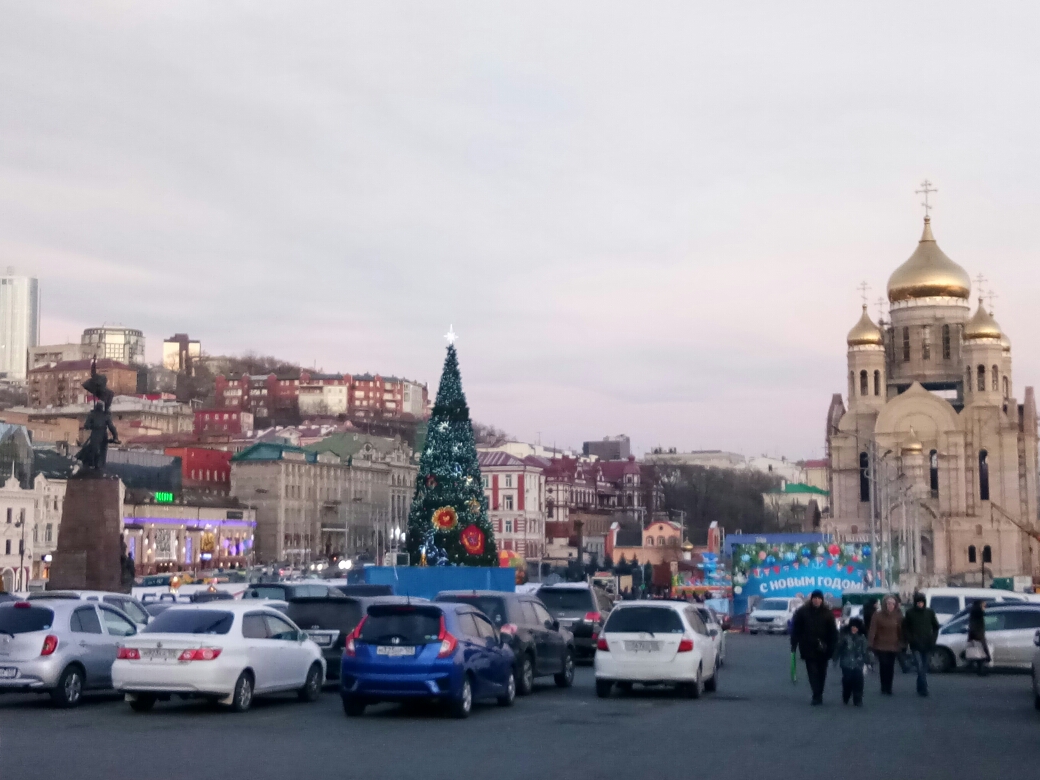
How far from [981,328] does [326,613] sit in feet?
289

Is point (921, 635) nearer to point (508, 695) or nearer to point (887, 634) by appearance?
point (887, 634)

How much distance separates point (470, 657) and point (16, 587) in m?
73.3

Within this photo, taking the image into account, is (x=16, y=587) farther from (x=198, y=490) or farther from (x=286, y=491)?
(x=286, y=491)

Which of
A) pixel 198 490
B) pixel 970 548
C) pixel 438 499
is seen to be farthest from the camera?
pixel 198 490

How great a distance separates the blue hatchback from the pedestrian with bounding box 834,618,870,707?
536cm

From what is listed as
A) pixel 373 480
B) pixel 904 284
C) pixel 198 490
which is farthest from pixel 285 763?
pixel 373 480

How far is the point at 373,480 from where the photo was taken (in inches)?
6132

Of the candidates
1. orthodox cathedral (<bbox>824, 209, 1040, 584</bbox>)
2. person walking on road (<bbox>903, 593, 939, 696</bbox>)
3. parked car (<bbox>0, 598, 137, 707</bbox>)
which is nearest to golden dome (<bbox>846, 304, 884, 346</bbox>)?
orthodox cathedral (<bbox>824, 209, 1040, 584</bbox>)

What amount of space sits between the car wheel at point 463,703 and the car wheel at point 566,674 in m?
5.39

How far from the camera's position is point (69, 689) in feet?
63.9

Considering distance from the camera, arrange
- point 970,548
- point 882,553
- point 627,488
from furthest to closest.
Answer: point 627,488 → point 970,548 → point 882,553

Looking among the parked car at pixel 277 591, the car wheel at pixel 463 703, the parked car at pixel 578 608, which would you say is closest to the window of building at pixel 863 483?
the parked car at pixel 578 608

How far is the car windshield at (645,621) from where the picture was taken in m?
21.5

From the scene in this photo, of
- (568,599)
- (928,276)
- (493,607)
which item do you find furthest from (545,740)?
(928,276)
